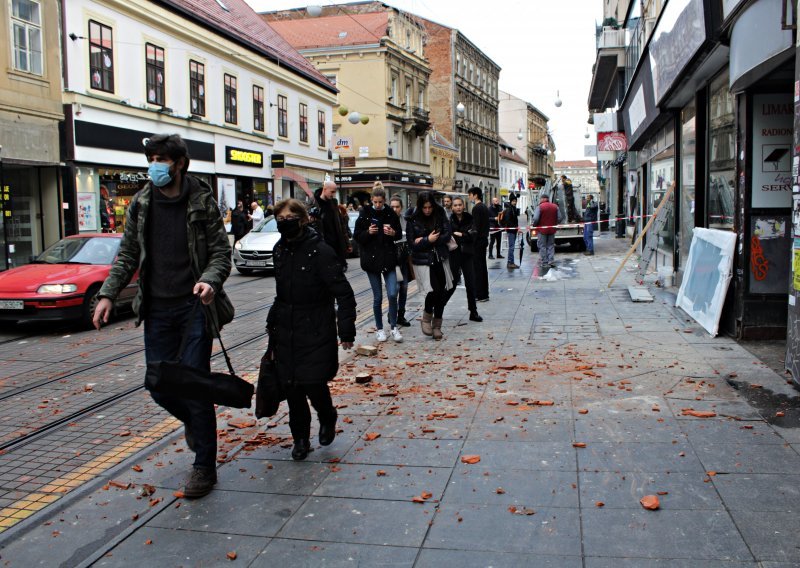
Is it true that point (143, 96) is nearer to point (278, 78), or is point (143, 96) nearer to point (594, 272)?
point (278, 78)

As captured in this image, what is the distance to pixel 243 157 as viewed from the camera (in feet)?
99.9

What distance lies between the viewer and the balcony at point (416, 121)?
5459 centimetres

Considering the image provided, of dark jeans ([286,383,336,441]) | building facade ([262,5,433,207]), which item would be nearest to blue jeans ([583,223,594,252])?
dark jeans ([286,383,336,441])

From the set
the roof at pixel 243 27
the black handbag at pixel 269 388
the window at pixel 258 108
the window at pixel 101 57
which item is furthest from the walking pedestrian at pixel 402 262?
the window at pixel 258 108

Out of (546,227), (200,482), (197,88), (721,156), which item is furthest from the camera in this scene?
(197,88)

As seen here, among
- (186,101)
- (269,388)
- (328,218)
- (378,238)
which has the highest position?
(186,101)

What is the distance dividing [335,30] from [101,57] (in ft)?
107

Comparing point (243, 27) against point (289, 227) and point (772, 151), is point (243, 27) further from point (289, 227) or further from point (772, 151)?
point (289, 227)

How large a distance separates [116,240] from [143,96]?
1365cm

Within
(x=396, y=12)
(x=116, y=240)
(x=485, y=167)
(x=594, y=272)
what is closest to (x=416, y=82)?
(x=396, y=12)

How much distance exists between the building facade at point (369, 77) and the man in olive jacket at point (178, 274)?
4488 centimetres

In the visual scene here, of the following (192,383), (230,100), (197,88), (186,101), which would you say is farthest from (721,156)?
(230,100)

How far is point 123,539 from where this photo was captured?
376cm

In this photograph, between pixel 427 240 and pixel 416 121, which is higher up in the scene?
pixel 416 121
